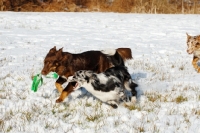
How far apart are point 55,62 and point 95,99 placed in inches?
43.7

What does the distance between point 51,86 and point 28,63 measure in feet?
9.53

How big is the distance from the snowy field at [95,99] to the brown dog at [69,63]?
0.36m

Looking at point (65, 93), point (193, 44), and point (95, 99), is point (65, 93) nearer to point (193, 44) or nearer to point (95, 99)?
point (95, 99)

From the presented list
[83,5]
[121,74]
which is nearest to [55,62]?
[121,74]

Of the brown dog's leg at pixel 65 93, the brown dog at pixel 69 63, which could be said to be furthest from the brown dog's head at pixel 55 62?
the brown dog's leg at pixel 65 93

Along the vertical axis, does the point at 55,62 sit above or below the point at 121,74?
above

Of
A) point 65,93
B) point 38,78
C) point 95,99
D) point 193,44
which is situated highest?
point 193,44

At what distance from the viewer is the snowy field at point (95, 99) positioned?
211 inches

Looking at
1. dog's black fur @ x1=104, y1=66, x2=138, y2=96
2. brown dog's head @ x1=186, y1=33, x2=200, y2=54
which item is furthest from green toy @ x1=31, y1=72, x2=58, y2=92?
brown dog's head @ x1=186, y1=33, x2=200, y2=54

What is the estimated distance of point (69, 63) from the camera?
6.47m

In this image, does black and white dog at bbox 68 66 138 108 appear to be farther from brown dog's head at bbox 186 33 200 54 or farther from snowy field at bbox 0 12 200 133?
brown dog's head at bbox 186 33 200 54

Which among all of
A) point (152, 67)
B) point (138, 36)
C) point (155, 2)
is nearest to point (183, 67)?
point (152, 67)

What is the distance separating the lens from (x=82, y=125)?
538 cm

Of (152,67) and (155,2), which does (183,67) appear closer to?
(152,67)
